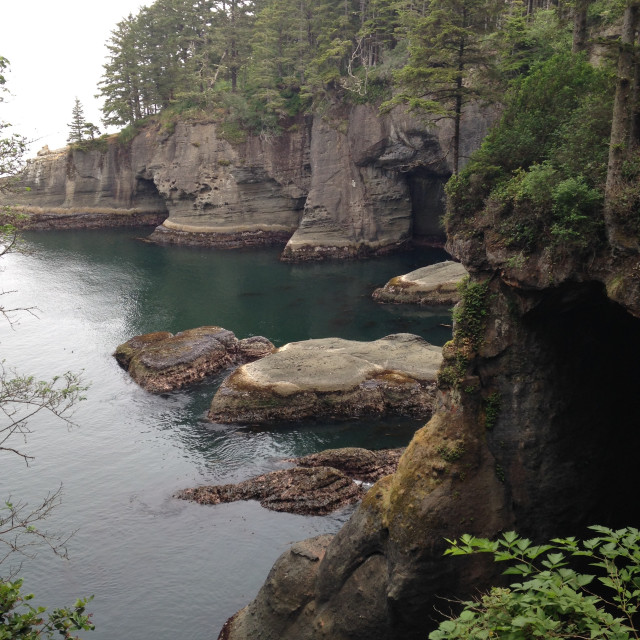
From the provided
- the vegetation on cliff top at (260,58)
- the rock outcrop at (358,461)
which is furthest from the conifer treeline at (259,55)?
the rock outcrop at (358,461)

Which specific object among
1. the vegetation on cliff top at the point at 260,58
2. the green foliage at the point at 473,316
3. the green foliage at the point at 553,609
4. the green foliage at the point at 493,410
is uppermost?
the vegetation on cliff top at the point at 260,58

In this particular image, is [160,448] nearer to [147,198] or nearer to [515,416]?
[515,416]

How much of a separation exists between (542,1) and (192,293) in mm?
46044

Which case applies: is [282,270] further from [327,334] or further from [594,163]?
[594,163]

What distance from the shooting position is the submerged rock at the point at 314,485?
2677cm

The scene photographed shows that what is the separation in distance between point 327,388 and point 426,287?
22933mm

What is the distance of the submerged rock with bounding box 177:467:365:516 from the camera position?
2664cm

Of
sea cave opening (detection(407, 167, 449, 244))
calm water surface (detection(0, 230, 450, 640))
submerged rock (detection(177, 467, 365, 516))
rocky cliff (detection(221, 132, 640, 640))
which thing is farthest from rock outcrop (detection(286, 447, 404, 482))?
sea cave opening (detection(407, 167, 449, 244))

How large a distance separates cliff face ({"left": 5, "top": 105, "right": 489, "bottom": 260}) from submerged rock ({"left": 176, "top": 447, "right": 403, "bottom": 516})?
40868 mm

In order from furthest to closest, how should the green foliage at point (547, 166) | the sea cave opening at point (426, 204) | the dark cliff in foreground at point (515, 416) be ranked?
the sea cave opening at point (426, 204), the dark cliff in foreground at point (515, 416), the green foliage at point (547, 166)

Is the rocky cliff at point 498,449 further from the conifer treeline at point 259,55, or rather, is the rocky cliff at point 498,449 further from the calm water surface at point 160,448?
the conifer treeline at point 259,55

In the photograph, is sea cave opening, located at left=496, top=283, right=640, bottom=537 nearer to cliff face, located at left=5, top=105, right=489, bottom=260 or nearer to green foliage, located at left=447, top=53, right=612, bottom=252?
green foliage, located at left=447, top=53, right=612, bottom=252

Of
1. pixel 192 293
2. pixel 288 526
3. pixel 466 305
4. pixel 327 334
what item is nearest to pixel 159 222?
pixel 192 293

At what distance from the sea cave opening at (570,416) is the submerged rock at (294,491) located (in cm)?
1092
